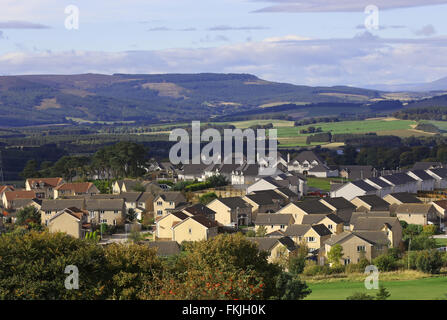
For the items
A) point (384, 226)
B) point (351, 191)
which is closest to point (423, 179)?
point (351, 191)

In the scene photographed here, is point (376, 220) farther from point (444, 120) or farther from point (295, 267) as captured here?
point (444, 120)

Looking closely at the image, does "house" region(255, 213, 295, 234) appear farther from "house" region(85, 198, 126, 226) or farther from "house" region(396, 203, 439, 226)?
"house" region(85, 198, 126, 226)

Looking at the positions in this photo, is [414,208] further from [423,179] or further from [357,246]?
[423,179]

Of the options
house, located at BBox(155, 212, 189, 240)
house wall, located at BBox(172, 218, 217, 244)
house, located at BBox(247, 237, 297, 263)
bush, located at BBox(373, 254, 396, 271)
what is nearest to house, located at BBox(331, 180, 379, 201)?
house wall, located at BBox(172, 218, 217, 244)

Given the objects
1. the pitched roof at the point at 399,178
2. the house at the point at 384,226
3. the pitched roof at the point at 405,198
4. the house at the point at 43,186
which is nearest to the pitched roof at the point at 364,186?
the pitched roof at the point at 405,198

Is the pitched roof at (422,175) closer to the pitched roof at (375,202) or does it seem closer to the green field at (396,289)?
the pitched roof at (375,202)
